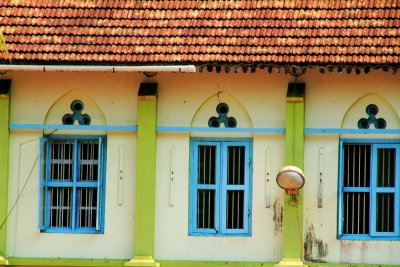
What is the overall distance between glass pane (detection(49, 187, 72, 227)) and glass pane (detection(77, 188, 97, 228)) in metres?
0.16

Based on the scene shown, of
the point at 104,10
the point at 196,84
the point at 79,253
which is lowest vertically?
the point at 79,253

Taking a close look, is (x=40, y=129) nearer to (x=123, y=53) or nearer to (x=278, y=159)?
(x=123, y=53)

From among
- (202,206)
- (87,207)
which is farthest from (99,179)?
(202,206)

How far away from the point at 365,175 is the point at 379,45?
6.12 ft

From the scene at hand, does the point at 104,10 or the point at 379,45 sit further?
the point at 104,10

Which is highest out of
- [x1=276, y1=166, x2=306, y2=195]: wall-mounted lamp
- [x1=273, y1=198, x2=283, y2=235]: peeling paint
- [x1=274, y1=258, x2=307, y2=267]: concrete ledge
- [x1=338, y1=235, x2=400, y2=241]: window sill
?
[x1=276, y1=166, x2=306, y2=195]: wall-mounted lamp

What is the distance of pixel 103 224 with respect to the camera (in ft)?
54.0

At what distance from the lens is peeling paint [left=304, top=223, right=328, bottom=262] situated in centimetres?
1609

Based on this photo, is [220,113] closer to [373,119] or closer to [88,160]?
[88,160]

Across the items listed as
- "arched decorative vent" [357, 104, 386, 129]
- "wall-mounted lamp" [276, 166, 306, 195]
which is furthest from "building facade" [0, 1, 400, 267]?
"wall-mounted lamp" [276, 166, 306, 195]

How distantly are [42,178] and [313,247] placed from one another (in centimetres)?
403

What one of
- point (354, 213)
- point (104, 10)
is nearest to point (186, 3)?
point (104, 10)

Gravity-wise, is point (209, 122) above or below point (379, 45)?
below

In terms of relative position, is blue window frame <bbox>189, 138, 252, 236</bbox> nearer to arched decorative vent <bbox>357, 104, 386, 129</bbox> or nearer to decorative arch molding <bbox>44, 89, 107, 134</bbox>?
decorative arch molding <bbox>44, 89, 107, 134</bbox>
